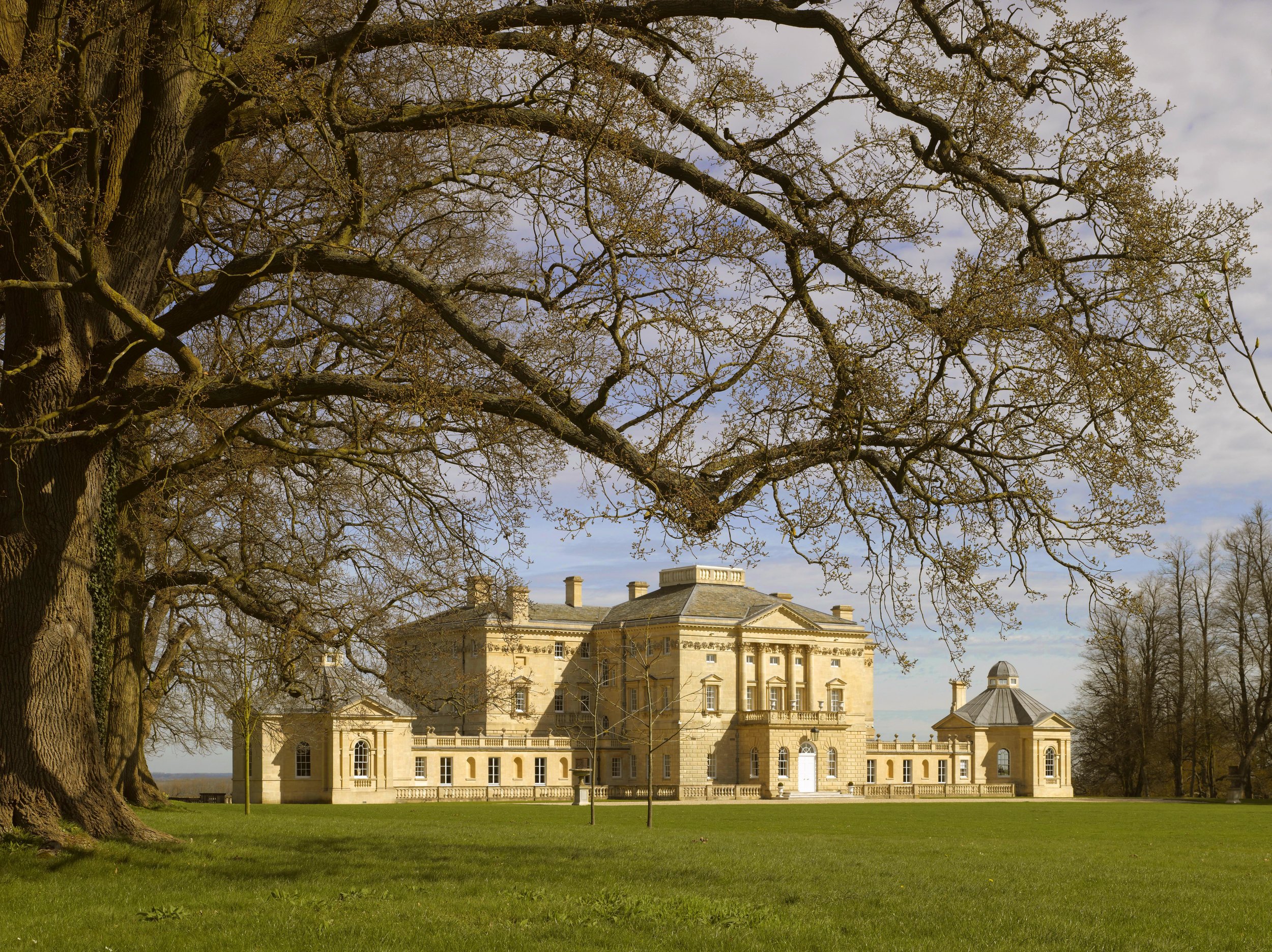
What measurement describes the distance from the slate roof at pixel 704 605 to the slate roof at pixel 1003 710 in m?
11.8

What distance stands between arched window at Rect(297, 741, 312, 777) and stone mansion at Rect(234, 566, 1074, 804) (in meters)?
0.07

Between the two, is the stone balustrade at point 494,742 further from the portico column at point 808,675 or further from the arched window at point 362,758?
the portico column at point 808,675

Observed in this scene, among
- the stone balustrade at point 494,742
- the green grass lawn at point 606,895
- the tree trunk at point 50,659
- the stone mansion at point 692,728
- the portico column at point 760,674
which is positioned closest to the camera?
the green grass lawn at point 606,895

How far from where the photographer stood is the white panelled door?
3034 inches

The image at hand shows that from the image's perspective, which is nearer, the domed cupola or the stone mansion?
the stone mansion

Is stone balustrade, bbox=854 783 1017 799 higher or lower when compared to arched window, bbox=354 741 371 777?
lower

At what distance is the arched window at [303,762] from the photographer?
200 feet

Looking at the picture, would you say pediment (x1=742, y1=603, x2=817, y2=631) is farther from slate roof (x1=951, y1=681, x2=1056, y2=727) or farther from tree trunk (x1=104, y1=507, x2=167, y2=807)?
tree trunk (x1=104, y1=507, x2=167, y2=807)

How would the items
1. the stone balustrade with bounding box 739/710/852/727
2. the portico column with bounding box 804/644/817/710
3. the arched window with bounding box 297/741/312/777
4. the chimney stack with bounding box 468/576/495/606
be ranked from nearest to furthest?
1. the chimney stack with bounding box 468/576/495/606
2. the arched window with bounding box 297/741/312/777
3. the stone balustrade with bounding box 739/710/852/727
4. the portico column with bounding box 804/644/817/710

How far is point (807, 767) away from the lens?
77.9 meters

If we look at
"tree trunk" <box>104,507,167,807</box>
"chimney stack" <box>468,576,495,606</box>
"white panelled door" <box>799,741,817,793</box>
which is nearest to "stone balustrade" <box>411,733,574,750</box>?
"white panelled door" <box>799,741,817,793</box>

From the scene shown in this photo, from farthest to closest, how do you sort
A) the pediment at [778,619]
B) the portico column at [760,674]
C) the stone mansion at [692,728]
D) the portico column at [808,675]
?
the portico column at [808,675]
the pediment at [778,619]
the portico column at [760,674]
the stone mansion at [692,728]

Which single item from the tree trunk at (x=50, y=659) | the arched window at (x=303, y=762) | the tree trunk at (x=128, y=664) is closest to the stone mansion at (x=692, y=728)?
the arched window at (x=303, y=762)

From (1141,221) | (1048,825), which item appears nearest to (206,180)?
(1141,221)
